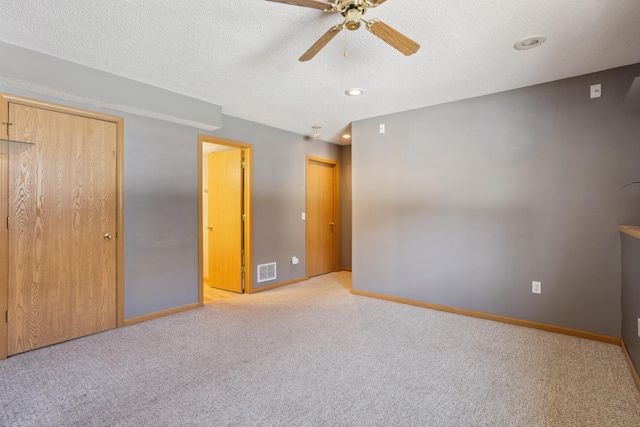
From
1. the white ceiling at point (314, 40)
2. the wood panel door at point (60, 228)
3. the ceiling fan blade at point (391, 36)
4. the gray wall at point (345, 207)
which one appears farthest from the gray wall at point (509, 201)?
the wood panel door at point (60, 228)

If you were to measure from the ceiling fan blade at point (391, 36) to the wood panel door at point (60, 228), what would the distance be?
273 centimetres

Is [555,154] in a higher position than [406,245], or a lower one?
higher

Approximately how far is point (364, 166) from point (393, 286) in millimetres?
1662

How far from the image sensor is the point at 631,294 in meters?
2.40

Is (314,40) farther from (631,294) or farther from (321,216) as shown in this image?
(321,216)

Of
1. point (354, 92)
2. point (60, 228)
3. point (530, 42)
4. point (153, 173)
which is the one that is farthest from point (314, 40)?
point (60, 228)

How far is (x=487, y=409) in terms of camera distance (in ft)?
6.25

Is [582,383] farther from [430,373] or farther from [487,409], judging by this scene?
[430,373]

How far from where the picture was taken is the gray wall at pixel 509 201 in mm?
2863

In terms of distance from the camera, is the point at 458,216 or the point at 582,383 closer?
the point at 582,383

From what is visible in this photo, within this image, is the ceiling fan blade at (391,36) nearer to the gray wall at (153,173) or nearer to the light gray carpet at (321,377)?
the light gray carpet at (321,377)

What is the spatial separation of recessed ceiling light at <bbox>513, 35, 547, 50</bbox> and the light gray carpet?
243 cm

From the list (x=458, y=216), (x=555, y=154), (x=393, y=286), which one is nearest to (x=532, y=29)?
(x=555, y=154)

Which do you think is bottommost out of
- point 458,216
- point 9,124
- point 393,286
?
point 393,286
